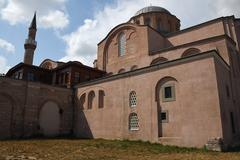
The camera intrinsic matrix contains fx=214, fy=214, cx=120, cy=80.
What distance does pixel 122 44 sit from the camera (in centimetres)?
2597

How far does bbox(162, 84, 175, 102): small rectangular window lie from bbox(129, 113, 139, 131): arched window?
2.92 metres

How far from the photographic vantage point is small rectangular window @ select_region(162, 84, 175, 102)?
1516 centimetres

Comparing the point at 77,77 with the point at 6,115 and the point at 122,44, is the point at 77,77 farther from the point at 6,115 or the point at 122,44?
the point at 6,115

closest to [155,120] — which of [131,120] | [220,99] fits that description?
[131,120]

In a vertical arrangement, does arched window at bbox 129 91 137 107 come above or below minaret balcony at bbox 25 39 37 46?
below

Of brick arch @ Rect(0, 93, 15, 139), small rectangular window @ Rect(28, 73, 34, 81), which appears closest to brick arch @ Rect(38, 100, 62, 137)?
brick arch @ Rect(0, 93, 15, 139)

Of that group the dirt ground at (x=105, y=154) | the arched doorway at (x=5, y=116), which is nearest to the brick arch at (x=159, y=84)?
the dirt ground at (x=105, y=154)

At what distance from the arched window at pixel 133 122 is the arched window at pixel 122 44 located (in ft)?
33.4

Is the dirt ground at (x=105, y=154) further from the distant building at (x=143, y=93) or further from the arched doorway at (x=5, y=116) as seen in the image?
the arched doorway at (x=5, y=116)

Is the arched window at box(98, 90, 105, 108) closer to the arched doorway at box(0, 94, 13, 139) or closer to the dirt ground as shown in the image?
the dirt ground

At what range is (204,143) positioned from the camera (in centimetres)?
1283

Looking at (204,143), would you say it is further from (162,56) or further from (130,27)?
(130,27)

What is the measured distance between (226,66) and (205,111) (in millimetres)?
Answer: 5568

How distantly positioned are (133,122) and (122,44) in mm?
11766
